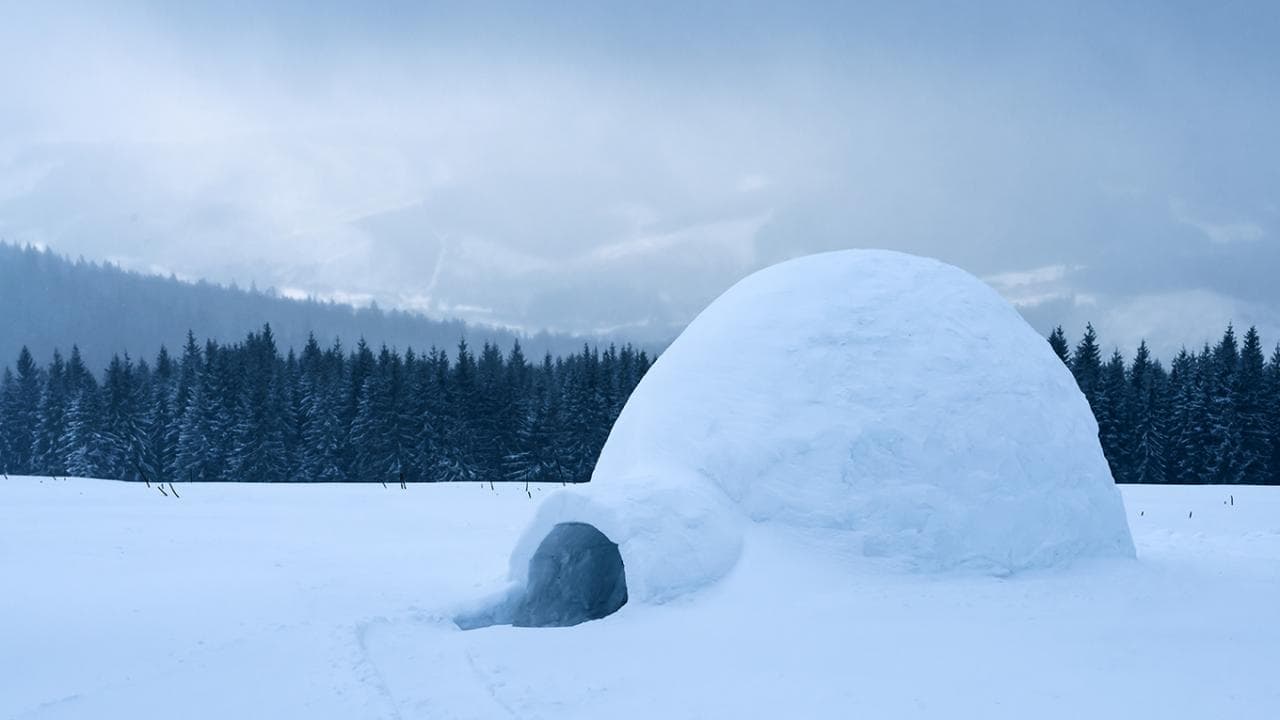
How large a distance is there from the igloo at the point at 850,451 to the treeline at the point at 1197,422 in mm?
31714

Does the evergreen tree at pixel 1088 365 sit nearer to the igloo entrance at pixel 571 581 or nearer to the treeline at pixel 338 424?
the treeline at pixel 338 424

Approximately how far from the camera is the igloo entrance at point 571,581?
38.9 ft

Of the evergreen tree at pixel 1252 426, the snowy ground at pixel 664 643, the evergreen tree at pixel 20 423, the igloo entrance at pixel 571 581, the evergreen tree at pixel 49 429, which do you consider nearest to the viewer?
the snowy ground at pixel 664 643

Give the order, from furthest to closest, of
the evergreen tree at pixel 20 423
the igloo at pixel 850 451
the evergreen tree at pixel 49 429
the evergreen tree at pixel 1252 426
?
1. the evergreen tree at pixel 20 423
2. the evergreen tree at pixel 49 429
3. the evergreen tree at pixel 1252 426
4. the igloo at pixel 850 451

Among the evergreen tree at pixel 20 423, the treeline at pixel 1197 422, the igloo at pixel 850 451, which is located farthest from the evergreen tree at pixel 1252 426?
the evergreen tree at pixel 20 423

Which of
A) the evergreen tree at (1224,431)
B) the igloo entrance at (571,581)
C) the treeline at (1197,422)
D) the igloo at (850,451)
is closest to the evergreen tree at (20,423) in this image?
the igloo entrance at (571,581)

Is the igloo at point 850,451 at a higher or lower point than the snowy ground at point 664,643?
higher

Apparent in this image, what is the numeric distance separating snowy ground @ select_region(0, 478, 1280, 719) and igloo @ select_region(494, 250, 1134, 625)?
0.45 meters

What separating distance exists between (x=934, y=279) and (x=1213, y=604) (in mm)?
5518

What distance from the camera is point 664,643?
8727 millimetres

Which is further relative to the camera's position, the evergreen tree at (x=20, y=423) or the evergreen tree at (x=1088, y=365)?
the evergreen tree at (x=20, y=423)

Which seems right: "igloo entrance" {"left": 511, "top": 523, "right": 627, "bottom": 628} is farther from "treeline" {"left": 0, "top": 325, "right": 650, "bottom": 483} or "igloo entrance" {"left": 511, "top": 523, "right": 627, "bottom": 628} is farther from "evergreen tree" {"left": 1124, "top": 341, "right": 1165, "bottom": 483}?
"evergreen tree" {"left": 1124, "top": 341, "right": 1165, "bottom": 483}

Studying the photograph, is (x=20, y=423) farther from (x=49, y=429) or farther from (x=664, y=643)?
(x=664, y=643)

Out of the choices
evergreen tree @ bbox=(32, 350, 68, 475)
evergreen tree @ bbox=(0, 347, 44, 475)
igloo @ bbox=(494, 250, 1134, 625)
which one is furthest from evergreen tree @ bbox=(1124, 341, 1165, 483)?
evergreen tree @ bbox=(0, 347, 44, 475)
